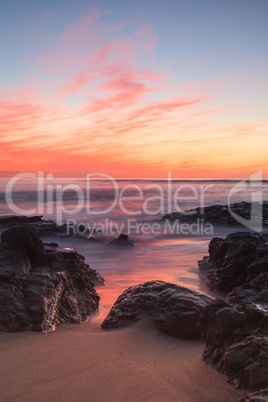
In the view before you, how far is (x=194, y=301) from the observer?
356 centimetres

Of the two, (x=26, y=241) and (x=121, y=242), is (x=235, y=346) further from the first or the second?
(x=121, y=242)

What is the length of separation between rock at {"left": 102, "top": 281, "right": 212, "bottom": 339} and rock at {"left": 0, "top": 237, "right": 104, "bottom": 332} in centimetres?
56

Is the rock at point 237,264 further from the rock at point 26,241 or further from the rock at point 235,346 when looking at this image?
the rock at point 26,241

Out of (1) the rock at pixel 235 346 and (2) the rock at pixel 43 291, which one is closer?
(1) the rock at pixel 235 346

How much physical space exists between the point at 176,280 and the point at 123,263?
94.3 inches

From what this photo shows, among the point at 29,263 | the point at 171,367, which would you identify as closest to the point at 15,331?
the point at 29,263

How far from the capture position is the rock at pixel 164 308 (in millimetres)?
3127

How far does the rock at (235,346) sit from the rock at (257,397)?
138 mm

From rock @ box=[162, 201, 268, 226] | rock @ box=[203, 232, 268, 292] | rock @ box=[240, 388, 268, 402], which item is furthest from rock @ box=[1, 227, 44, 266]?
rock @ box=[162, 201, 268, 226]

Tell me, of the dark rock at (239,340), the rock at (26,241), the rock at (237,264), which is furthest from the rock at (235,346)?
the rock at (26,241)

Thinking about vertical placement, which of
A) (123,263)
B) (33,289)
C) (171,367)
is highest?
(33,289)

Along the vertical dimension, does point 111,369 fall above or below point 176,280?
above

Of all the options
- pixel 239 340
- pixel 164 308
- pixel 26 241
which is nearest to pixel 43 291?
pixel 26 241

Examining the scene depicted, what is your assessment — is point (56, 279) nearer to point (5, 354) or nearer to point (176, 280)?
point (5, 354)
